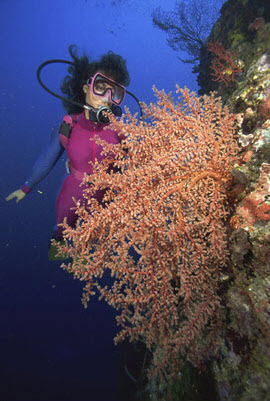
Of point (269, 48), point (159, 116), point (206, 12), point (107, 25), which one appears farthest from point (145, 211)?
point (107, 25)

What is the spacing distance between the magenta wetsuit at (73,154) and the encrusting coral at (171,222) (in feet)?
5.30

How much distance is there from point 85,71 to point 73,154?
72.2 inches

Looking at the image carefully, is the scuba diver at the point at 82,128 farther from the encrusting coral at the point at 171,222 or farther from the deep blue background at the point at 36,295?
the encrusting coral at the point at 171,222

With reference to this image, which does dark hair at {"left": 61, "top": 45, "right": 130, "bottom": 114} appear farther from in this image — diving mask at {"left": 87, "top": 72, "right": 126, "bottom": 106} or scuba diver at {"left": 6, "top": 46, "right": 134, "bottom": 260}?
diving mask at {"left": 87, "top": 72, "right": 126, "bottom": 106}

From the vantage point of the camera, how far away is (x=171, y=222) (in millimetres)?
2004

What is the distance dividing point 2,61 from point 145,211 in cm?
10106

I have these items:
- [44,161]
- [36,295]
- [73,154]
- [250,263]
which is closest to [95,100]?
[73,154]

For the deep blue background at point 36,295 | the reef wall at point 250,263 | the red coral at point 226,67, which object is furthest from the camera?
the deep blue background at point 36,295

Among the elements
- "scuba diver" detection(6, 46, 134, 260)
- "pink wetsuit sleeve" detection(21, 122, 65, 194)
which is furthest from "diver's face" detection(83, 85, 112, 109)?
"pink wetsuit sleeve" detection(21, 122, 65, 194)

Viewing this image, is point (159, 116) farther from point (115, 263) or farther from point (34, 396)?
point (34, 396)

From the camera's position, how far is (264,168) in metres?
1.75

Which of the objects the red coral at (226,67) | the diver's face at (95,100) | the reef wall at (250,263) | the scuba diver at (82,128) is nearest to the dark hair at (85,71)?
the scuba diver at (82,128)

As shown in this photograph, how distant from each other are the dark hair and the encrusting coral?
2316 millimetres

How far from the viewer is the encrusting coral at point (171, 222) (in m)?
1.85
